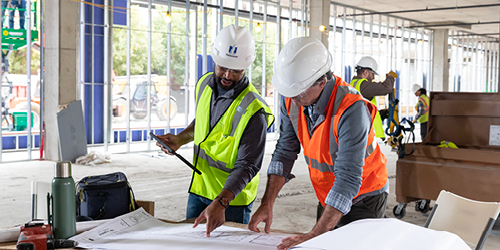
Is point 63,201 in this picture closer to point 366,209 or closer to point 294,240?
point 294,240

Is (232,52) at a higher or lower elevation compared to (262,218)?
higher

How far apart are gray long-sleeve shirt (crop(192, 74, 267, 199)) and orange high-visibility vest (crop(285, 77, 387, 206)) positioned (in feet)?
0.54

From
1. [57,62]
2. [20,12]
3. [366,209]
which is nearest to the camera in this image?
[366,209]

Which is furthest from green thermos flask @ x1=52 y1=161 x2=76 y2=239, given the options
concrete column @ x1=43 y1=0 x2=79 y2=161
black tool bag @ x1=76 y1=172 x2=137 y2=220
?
concrete column @ x1=43 y1=0 x2=79 y2=161

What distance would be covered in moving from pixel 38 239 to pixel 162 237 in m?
0.45

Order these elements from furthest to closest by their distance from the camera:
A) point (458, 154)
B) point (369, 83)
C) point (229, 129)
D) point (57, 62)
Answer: point (57, 62) → point (369, 83) → point (458, 154) → point (229, 129)

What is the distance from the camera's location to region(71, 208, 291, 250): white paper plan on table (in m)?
1.81

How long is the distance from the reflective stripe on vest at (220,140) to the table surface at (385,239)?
971 millimetres

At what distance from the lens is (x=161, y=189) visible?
6.44 metres

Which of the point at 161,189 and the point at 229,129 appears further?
the point at 161,189

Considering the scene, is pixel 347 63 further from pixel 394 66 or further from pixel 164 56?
pixel 164 56

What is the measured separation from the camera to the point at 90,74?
9.95 m

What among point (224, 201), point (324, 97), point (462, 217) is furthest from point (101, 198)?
point (462, 217)

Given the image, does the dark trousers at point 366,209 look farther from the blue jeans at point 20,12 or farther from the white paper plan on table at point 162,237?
the blue jeans at point 20,12
